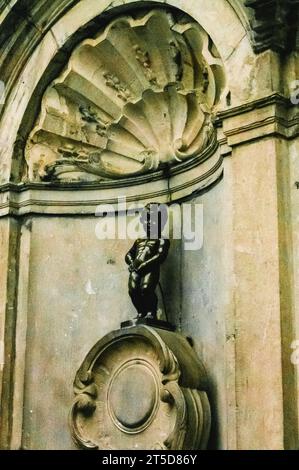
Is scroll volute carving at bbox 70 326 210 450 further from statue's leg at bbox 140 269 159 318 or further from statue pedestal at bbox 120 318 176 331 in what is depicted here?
statue's leg at bbox 140 269 159 318

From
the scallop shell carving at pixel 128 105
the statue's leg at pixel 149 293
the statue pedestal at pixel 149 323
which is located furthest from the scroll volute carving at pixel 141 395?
the scallop shell carving at pixel 128 105

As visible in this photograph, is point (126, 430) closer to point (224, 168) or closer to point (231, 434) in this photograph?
point (231, 434)

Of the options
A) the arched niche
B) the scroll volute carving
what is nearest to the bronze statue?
the scroll volute carving

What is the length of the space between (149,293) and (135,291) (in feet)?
0.32

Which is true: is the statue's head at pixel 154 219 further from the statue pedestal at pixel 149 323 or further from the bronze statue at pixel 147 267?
the statue pedestal at pixel 149 323

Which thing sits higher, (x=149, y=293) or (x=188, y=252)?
(x=188, y=252)

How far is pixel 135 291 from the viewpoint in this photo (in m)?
7.80

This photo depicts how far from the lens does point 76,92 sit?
8805 mm

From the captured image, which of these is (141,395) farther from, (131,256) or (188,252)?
(188,252)

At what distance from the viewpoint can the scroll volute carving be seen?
7.26 meters

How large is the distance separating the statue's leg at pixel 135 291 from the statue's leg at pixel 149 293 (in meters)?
0.02

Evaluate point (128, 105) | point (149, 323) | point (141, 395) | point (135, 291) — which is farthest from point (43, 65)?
point (141, 395)

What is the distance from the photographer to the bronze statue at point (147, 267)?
25.5 feet

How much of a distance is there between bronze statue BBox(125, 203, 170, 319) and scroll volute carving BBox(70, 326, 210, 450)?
0.23 metres
